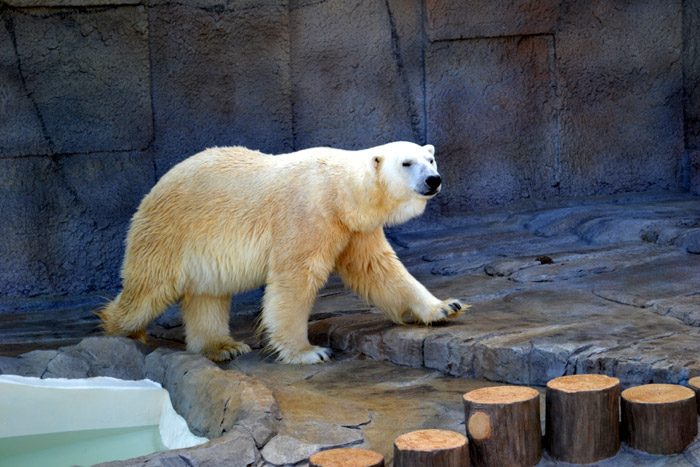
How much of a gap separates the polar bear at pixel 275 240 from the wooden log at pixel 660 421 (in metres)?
1.63

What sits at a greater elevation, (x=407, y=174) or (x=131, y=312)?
(x=407, y=174)

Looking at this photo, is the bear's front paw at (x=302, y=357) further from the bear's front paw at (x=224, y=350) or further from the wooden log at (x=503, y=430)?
the wooden log at (x=503, y=430)

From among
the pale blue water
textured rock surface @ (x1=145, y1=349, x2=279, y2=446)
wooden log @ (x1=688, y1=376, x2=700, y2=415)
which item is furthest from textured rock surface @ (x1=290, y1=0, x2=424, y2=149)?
wooden log @ (x1=688, y1=376, x2=700, y2=415)

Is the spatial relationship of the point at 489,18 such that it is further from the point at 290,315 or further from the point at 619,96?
the point at 290,315

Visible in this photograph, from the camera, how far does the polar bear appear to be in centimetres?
439

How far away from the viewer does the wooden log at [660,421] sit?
2.84 metres

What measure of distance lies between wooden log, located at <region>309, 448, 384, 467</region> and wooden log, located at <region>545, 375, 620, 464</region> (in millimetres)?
699

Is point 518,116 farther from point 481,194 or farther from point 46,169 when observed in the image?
point 46,169

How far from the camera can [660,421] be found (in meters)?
2.84

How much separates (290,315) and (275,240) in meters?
0.43

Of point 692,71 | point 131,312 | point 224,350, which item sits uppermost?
point 692,71

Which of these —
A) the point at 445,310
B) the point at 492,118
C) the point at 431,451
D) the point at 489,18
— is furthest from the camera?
the point at 492,118

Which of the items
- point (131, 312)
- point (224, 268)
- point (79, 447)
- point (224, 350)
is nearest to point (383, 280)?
point (224, 268)

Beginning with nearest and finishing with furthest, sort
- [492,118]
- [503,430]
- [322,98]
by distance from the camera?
[503,430] < [322,98] < [492,118]
